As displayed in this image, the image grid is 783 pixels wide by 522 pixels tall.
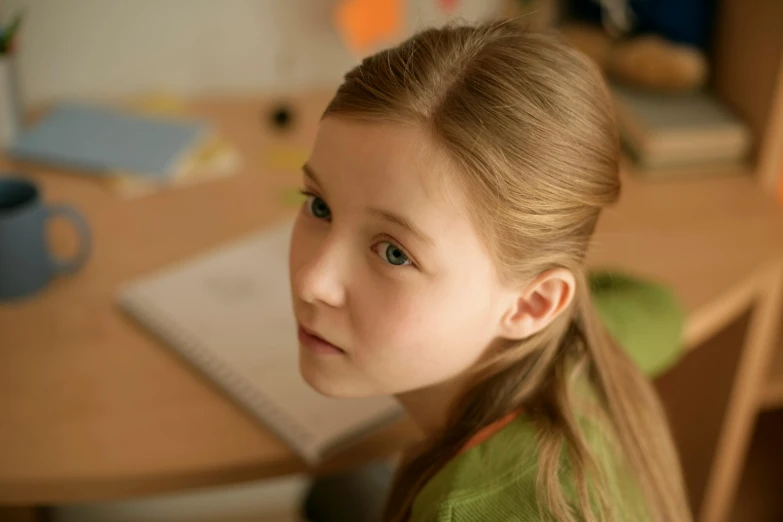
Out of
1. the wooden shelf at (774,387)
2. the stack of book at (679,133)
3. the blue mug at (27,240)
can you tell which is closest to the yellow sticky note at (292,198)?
the blue mug at (27,240)

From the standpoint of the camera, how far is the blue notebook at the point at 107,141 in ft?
3.54

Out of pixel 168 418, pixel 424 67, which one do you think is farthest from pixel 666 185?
pixel 168 418

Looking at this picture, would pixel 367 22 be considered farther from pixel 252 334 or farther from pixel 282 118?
pixel 252 334

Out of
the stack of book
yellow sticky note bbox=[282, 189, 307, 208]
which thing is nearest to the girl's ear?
yellow sticky note bbox=[282, 189, 307, 208]

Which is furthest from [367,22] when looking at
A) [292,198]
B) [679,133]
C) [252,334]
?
[252,334]

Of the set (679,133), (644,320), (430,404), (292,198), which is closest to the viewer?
(430,404)

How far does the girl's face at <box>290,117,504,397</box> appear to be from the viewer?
60cm

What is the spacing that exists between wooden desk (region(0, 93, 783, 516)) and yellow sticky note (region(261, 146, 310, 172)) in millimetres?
16

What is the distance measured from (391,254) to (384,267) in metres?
0.01

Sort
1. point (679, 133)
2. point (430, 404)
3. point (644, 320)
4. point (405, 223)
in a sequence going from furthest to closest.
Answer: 1. point (679, 133)
2. point (644, 320)
3. point (430, 404)
4. point (405, 223)

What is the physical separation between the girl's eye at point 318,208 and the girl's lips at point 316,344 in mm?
93

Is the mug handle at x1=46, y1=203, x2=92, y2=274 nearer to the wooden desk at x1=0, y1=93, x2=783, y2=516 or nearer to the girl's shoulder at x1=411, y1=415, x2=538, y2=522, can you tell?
the wooden desk at x1=0, y1=93, x2=783, y2=516

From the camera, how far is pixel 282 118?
1224mm

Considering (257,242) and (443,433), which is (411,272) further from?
(257,242)
